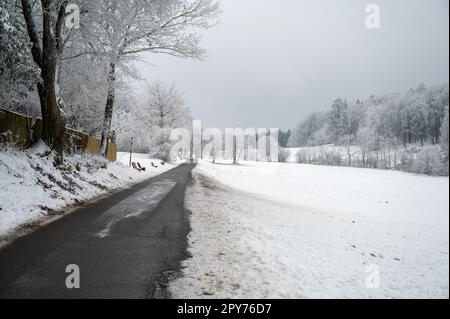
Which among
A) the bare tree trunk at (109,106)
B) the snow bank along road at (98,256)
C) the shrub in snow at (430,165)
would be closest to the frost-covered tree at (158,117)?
the bare tree trunk at (109,106)

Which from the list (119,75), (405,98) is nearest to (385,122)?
(405,98)

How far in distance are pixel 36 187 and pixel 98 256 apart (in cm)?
482

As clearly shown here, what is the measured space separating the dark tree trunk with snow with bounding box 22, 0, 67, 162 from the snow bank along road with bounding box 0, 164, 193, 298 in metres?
4.68

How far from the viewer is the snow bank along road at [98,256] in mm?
3793

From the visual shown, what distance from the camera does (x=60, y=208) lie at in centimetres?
835

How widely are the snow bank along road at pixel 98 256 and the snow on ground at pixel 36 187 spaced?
→ 66cm

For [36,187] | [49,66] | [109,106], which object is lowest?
[36,187]

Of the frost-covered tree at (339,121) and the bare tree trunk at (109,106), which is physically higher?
the frost-covered tree at (339,121)

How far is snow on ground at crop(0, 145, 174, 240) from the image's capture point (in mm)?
6855

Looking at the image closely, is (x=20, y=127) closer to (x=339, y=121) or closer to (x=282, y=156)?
(x=282, y=156)

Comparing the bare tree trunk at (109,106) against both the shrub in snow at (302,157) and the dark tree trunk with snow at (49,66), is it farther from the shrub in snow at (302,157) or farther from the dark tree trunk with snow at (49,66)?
the shrub in snow at (302,157)

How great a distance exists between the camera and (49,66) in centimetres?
1110

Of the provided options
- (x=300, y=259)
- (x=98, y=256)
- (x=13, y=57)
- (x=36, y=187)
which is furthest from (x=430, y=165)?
(x=13, y=57)

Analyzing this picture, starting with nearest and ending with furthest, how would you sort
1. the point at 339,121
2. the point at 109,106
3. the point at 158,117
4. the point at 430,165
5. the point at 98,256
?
the point at 98,256 → the point at 109,106 → the point at 430,165 → the point at 158,117 → the point at 339,121
